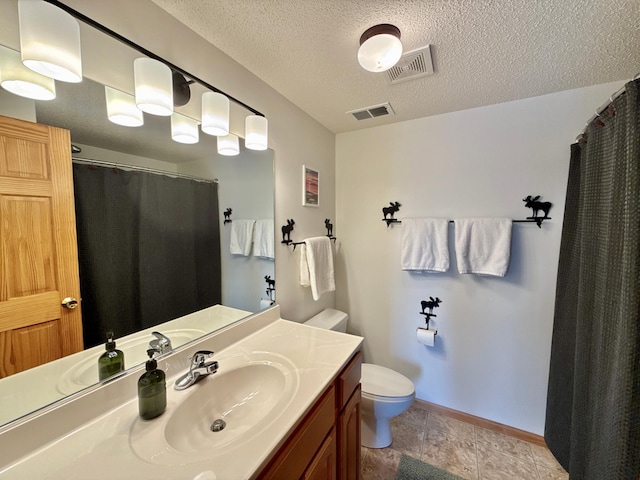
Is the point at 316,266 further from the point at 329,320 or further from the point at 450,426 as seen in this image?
the point at 450,426

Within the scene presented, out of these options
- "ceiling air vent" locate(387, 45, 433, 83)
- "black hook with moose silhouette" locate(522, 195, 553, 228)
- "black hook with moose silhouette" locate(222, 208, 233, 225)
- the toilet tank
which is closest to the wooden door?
"black hook with moose silhouette" locate(222, 208, 233, 225)

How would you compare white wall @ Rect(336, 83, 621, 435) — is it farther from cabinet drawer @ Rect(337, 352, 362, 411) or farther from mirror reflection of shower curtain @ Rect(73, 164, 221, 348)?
mirror reflection of shower curtain @ Rect(73, 164, 221, 348)

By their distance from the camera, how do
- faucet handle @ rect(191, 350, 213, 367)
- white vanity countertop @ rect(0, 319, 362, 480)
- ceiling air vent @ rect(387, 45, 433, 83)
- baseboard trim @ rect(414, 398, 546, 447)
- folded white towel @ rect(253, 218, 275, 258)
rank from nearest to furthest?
1. white vanity countertop @ rect(0, 319, 362, 480)
2. faucet handle @ rect(191, 350, 213, 367)
3. ceiling air vent @ rect(387, 45, 433, 83)
4. folded white towel @ rect(253, 218, 275, 258)
5. baseboard trim @ rect(414, 398, 546, 447)

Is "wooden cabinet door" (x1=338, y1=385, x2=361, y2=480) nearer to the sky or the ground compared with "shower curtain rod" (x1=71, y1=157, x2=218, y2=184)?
nearer to the ground

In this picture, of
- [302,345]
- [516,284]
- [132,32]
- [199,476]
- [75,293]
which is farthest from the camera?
[516,284]

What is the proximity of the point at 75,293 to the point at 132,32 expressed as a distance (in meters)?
0.91

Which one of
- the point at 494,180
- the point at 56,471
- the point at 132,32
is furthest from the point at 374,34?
the point at 56,471

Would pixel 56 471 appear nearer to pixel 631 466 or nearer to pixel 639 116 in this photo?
pixel 631 466

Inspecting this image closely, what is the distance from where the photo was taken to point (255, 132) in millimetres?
1259

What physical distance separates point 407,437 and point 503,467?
0.55 meters

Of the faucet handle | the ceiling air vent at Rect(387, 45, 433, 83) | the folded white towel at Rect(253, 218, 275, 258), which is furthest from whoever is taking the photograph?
the folded white towel at Rect(253, 218, 275, 258)

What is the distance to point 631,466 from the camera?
0.76 meters

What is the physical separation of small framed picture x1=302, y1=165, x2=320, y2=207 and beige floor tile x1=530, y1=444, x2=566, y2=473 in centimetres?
220

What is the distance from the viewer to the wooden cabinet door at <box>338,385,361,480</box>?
103 centimetres
